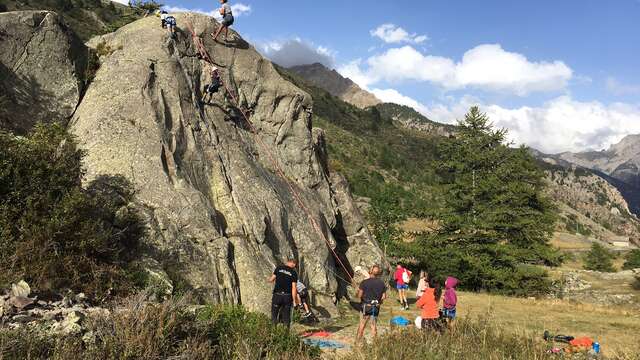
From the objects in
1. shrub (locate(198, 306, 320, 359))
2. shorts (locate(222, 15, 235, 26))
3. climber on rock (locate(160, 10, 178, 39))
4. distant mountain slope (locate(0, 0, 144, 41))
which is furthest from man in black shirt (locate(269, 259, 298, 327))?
distant mountain slope (locate(0, 0, 144, 41))

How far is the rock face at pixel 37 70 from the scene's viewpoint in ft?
53.9

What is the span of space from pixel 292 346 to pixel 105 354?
391 cm

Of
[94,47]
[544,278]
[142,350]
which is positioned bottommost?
[544,278]

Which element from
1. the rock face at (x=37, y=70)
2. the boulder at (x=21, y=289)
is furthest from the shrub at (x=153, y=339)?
the rock face at (x=37, y=70)

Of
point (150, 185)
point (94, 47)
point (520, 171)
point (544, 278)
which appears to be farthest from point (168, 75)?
point (520, 171)

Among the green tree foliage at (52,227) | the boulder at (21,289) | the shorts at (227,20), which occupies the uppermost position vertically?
the shorts at (227,20)

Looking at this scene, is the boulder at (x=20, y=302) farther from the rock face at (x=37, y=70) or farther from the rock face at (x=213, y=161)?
the rock face at (x=37, y=70)

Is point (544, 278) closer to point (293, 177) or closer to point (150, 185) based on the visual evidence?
point (293, 177)

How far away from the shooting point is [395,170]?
12162cm

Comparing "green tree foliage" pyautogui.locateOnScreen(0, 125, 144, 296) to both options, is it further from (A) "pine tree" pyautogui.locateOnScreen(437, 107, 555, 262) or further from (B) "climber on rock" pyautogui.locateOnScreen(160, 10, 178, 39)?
(A) "pine tree" pyautogui.locateOnScreen(437, 107, 555, 262)

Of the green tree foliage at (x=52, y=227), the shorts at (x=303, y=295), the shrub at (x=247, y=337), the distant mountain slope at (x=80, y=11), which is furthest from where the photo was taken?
the distant mountain slope at (x=80, y=11)

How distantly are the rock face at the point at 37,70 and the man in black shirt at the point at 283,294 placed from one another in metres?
10.9

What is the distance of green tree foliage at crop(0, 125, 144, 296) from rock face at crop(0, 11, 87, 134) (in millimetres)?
5291

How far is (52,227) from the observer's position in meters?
9.93
